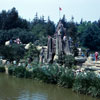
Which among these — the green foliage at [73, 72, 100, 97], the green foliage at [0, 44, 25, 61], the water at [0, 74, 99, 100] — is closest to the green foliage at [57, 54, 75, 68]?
the water at [0, 74, 99, 100]

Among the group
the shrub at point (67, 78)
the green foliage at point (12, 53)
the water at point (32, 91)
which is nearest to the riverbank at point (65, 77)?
the shrub at point (67, 78)

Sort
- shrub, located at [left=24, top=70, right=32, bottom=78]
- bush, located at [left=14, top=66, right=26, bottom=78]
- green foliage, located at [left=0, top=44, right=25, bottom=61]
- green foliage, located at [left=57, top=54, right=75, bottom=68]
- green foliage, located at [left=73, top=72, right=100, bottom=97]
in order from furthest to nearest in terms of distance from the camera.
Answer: green foliage, located at [left=0, top=44, right=25, bottom=61] → green foliage, located at [left=57, top=54, right=75, bottom=68] → bush, located at [left=14, top=66, right=26, bottom=78] → shrub, located at [left=24, top=70, right=32, bottom=78] → green foliage, located at [left=73, top=72, right=100, bottom=97]

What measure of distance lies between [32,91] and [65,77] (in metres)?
2.37

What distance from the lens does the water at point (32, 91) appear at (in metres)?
15.2

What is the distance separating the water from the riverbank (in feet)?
1.35

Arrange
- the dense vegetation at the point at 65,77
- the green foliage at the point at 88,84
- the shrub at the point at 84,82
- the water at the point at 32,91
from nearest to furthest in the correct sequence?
the green foliage at the point at 88,84
the water at the point at 32,91
the dense vegetation at the point at 65,77
the shrub at the point at 84,82

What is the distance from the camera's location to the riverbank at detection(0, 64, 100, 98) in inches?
605

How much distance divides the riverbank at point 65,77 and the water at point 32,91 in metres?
0.41

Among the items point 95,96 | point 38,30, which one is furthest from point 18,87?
point 38,30

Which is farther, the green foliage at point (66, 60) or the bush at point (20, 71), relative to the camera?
the green foliage at point (66, 60)

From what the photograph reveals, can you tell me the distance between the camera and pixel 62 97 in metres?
15.5

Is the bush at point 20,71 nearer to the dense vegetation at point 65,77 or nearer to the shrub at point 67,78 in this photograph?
the dense vegetation at point 65,77

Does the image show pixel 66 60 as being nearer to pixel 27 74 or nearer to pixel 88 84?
pixel 27 74

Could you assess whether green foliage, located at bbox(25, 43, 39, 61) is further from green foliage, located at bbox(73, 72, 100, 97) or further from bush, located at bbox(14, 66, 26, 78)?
green foliage, located at bbox(73, 72, 100, 97)
